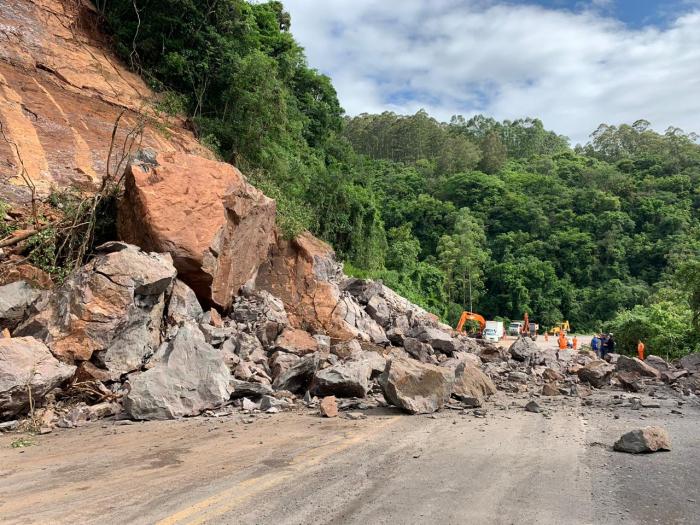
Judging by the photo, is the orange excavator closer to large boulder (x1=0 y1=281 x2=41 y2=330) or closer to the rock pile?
the rock pile

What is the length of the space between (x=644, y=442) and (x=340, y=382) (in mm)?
4356

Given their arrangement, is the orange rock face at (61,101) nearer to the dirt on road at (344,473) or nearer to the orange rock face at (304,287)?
the orange rock face at (304,287)

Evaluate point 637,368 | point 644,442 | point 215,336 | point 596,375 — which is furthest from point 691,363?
point 215,336

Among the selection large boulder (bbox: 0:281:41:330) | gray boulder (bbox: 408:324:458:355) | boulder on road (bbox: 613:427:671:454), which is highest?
large boulder (bbox: 0:281:41:330)

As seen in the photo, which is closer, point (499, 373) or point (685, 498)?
point (685, 498)

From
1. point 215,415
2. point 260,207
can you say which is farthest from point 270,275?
point 215,415

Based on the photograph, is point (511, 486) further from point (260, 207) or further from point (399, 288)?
point (399, 288)

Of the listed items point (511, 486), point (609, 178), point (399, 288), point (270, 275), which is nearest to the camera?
point (511, 486)

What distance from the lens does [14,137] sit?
35.0ft

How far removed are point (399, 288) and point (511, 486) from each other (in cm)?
2866

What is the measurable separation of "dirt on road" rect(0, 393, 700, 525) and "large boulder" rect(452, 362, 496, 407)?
1.03m

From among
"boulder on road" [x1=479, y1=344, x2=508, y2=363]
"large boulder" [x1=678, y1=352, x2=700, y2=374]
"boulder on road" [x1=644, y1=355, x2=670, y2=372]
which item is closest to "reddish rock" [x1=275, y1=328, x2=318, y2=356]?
"boulder on road" [x1=479, y1=344, x2=508, y2=363]

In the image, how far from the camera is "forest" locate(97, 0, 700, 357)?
16.1m

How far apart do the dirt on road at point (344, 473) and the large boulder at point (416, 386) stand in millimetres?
367
